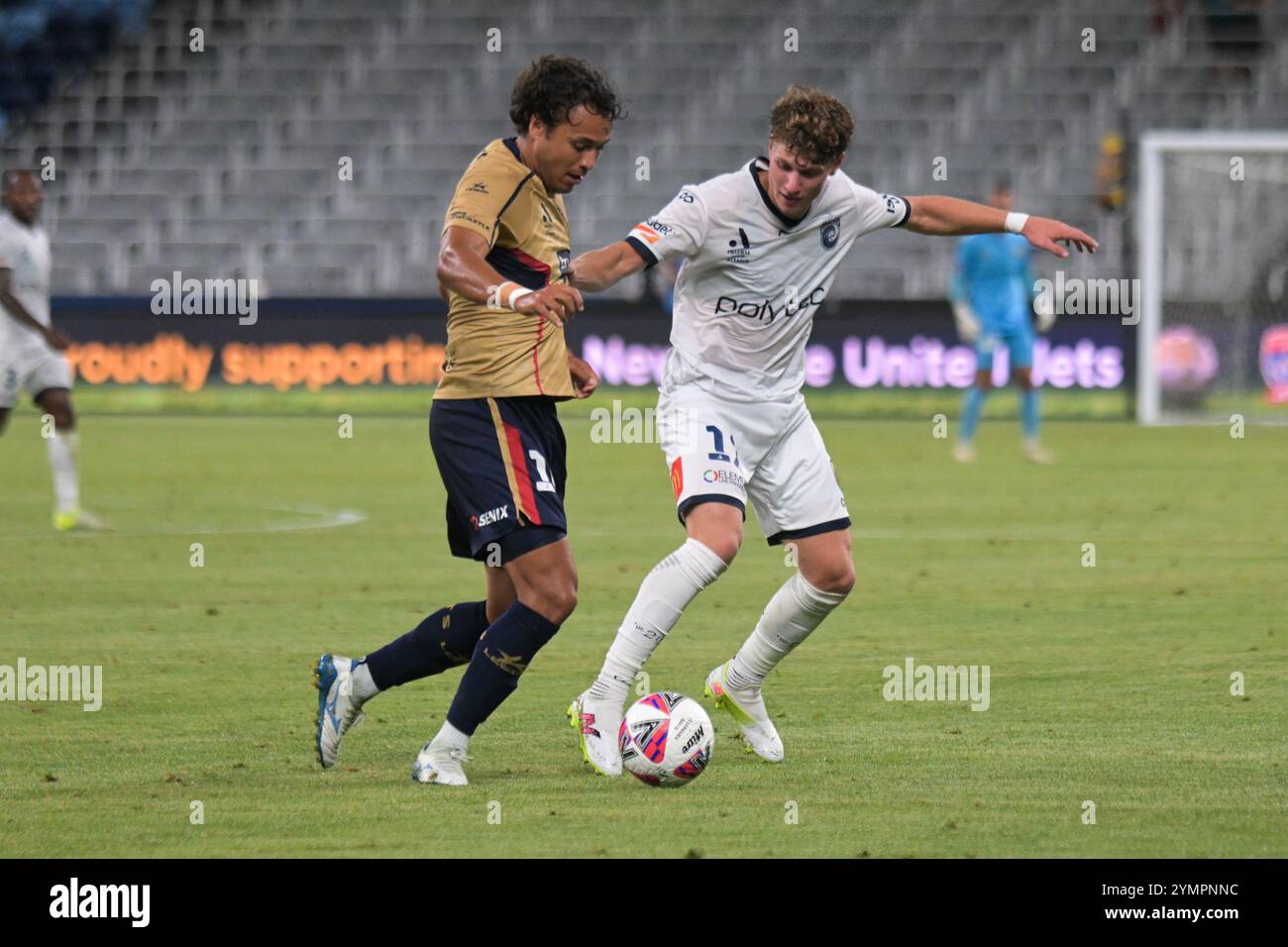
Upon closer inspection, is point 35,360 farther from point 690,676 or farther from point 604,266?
point 604,266

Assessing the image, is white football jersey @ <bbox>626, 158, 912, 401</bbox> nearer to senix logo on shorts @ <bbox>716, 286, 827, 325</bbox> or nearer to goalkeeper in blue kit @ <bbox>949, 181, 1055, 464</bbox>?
senix logo on shorts @ <bbox>716, 286, 827, 325</bbox>

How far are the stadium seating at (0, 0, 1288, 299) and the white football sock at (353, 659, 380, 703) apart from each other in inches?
874

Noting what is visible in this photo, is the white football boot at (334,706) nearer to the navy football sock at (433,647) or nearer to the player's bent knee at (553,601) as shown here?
the navy football sock at (433,647)

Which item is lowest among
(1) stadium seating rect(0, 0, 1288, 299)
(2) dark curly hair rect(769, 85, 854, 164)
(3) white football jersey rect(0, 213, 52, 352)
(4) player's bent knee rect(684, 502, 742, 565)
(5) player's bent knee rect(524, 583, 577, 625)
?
(5) player's bent knee rect(524, 583, 577, 625)

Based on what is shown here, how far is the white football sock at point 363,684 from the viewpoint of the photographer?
6758mm

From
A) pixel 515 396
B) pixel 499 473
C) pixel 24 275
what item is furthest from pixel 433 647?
pixel 24 275

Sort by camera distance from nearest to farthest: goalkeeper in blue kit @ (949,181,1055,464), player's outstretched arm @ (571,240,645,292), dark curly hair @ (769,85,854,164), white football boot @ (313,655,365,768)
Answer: player's outstretched arm @ (571,240,645,292)
dark curly hair @ (769,85,854,164)
white football boot @ (313,655,365,768)
goalkeeper in blue kit @ (949,181,1055,464)

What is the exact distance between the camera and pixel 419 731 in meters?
7.35

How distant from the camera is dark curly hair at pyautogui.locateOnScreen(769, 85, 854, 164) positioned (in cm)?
647

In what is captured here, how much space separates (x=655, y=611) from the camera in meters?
6.61

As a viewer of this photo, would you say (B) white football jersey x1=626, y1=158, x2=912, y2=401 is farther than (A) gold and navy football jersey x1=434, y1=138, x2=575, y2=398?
Yes

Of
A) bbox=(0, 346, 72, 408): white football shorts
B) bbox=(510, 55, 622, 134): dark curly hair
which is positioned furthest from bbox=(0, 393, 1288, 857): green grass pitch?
bbox=(510, 55, 622, 134): dark curly hair

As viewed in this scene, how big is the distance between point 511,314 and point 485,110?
25859 millimetres

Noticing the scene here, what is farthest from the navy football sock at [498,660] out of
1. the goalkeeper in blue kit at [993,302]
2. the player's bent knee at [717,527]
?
the goalkeeper in blue kit at [993,302]
